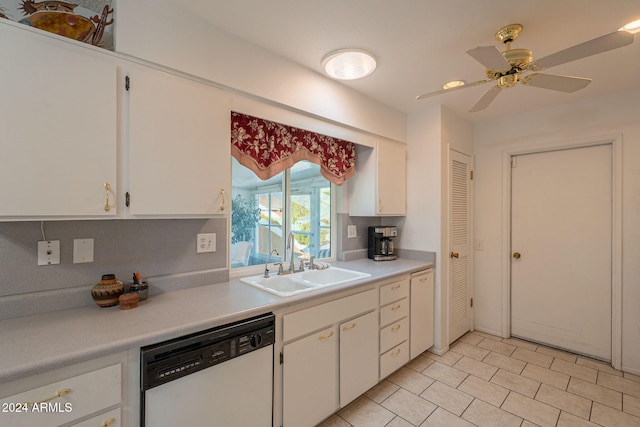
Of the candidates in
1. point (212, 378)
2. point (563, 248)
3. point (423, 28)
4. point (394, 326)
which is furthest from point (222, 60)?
point (563, 248)

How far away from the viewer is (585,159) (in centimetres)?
274

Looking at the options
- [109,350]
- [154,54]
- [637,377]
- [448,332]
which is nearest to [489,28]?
[154,54]

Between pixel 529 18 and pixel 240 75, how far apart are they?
1675 millimetres

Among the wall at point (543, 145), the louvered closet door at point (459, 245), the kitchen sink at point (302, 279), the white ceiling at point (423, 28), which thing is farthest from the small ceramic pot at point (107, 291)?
the wall at point (543, 145)

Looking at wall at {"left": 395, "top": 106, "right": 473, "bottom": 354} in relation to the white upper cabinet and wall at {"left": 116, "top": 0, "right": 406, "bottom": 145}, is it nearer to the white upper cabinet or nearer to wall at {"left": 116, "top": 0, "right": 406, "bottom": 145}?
the white upper cabinet

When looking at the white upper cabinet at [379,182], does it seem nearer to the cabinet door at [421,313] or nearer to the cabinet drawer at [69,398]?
the cabinet door at [421,313]

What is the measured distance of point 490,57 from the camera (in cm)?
144

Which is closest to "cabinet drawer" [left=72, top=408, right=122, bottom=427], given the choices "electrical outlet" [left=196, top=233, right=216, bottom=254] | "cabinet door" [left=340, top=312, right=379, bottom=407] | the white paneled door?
"electrical outlet" [left=196, top=233, right=216, bottom=254]

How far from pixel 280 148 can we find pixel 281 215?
23.6 inches

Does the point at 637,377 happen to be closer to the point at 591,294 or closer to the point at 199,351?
the point at 591,294

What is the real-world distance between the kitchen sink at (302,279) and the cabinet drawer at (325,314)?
13 cm

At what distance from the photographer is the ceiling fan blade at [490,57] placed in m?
1.36

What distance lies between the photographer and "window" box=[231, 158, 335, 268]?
7.04ft

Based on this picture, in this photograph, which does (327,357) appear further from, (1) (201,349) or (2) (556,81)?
(2) (556,81)
